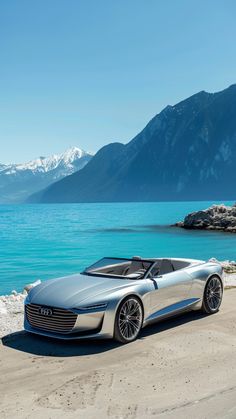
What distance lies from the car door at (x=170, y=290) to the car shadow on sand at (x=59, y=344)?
397 millimetres

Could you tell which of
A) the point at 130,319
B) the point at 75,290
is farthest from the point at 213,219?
the point at 75,290

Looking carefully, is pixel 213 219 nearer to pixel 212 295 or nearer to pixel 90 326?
pixel 212 295

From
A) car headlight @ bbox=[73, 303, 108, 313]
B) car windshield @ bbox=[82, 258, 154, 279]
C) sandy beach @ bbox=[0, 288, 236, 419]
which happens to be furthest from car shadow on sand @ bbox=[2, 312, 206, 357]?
car windshield @ bbox=[82, 258, 154, 279]

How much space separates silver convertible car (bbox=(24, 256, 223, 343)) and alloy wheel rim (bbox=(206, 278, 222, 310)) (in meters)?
0.02

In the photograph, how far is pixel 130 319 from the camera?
24.8 feet

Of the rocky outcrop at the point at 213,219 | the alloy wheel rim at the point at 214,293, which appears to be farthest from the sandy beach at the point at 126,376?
the rocky outcrop at the point at 213,219

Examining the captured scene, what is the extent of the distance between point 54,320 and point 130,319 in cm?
117

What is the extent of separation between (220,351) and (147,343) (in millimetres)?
1110

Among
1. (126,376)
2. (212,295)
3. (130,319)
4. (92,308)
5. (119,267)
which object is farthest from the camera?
(212,295)

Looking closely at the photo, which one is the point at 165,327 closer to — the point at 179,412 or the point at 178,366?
the point at 178,366

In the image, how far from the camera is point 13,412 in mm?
4926

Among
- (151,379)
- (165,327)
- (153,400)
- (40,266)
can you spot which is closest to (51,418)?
(153,400)

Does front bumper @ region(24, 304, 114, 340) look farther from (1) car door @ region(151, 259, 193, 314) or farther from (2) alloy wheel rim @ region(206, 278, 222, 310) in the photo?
(2) alloy wheel rim @ region(206, 278, 222, 310)

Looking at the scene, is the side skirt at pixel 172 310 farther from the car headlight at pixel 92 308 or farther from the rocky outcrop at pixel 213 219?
the rocky outcrop at pixel 213 219
